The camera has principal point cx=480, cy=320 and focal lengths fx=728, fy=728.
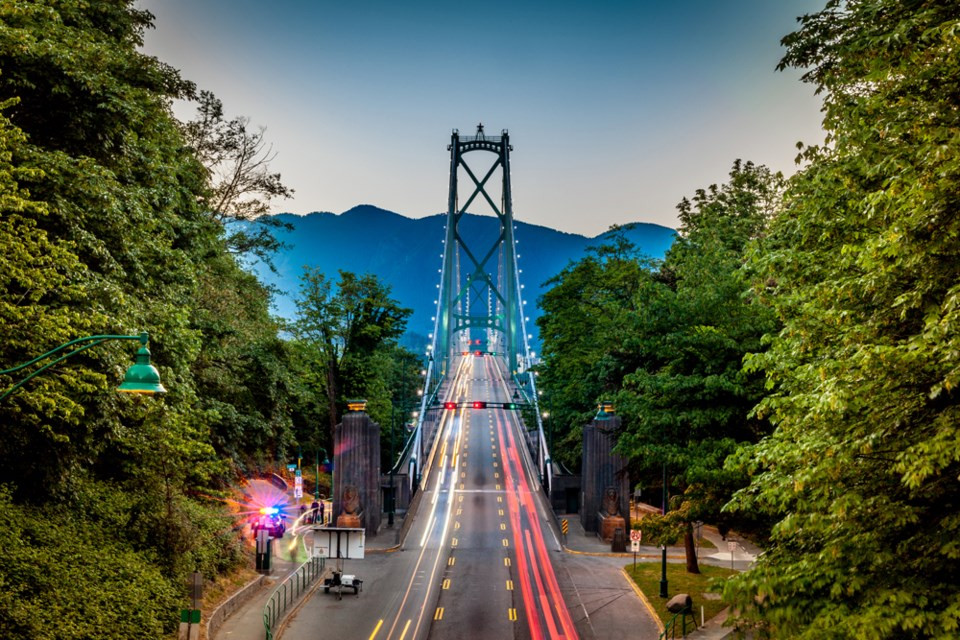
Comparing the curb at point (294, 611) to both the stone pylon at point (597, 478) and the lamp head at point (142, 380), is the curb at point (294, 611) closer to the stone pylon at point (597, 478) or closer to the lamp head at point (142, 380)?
the lamp head at point (142, 380)

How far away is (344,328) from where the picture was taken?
5953cm

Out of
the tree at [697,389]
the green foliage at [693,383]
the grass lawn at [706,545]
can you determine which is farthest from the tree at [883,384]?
the grass lawn at [706,545]

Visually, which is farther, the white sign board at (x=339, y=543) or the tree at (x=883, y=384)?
the white sign board at (x=339, y=543)

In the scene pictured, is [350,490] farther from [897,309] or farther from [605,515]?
[897,309]

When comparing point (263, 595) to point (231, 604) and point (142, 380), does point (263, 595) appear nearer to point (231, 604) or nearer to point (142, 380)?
point (231, 604)

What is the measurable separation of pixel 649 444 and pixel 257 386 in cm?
2210

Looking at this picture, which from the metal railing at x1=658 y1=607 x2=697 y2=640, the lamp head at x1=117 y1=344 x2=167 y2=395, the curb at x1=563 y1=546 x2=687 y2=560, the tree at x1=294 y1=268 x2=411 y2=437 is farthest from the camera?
the tree at x1=294 y1=268 x2=411 y2=437

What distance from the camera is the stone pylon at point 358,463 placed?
138 feet

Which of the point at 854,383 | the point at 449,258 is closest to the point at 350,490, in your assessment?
the point at 854,383

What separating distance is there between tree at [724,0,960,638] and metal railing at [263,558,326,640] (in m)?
16.0

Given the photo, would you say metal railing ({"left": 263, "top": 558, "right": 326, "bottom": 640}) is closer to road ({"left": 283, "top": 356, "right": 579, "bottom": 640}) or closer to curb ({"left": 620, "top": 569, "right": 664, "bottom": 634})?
road ({"left": 283, "top": 356, "right": 579, "bottom": 640})

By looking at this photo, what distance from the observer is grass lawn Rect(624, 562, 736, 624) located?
84.4 feet

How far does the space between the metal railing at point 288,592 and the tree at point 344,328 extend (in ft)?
77.1

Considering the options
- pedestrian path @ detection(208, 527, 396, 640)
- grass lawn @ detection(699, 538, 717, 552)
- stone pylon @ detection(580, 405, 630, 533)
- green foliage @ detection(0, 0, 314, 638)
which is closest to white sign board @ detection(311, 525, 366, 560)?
pedestrian path @ detection(208, 527, 396, 640)
